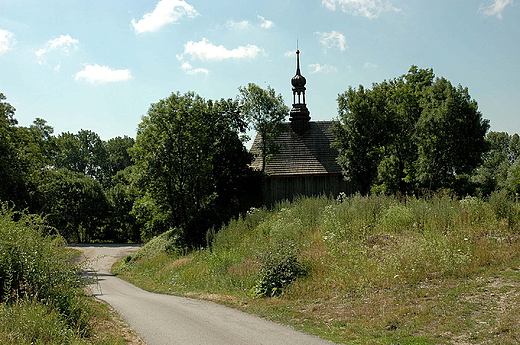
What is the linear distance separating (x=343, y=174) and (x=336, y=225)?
65.4 feet

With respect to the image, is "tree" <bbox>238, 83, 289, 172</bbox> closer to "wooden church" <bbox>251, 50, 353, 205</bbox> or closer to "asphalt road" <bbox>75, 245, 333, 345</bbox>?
"wooden church" <bbox>251, 50, 353, 205</bbox>

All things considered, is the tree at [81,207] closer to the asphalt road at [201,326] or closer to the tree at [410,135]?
the tree at [410,135]

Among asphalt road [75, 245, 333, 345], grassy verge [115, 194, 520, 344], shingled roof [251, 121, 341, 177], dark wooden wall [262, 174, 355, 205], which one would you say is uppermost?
Result: shingled roof [251, 121, 341, 177]

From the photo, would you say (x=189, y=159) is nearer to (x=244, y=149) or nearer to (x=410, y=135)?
(x=244, y=149)

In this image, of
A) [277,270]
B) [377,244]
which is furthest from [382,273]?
[277,270]

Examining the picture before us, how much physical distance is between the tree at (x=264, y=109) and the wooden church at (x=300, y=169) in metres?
1.72

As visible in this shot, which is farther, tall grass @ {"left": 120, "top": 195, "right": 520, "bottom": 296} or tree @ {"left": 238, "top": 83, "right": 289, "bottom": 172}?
tree @ {"left": 238, "top": 83, "right": 289, "bottom": 172}

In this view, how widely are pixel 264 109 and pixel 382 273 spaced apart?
23997 mm

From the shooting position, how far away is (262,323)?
31.4 ft

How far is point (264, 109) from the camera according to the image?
110ft

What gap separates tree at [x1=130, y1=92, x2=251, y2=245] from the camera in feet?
101

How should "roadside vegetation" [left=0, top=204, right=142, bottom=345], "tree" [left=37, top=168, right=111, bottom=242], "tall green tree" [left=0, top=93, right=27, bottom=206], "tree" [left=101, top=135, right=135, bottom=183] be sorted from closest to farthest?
"roadside vegetation" [left=0, top=204, right=142, bottom=345]
"tall green tree" [left=0, top=93, right=27, bottom=206]
"tree" [left=37, top=168, right=111, bottom=242]
"tree" [left=101, top=135, right=135, bottom=183]

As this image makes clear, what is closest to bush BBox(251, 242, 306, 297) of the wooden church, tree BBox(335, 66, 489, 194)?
tree BBox(335, 66, 489, 194)

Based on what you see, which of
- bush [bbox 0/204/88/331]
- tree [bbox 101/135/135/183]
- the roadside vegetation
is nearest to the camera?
the roadside vegetation
